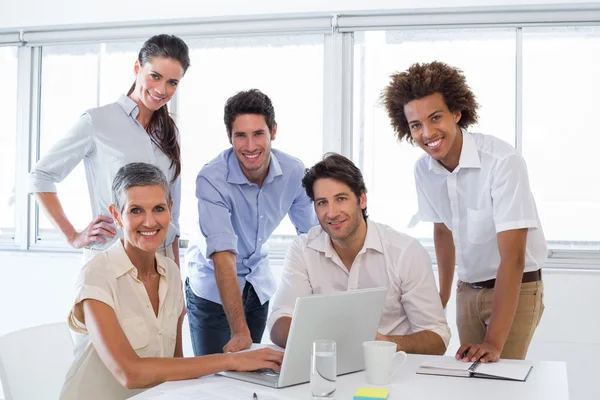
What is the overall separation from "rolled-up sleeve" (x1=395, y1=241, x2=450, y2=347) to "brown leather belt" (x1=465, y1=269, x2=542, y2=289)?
0.77 feet

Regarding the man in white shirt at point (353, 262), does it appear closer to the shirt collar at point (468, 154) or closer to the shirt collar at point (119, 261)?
the shirt collar at point (468, 154)

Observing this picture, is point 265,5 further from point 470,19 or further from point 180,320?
point 180,320

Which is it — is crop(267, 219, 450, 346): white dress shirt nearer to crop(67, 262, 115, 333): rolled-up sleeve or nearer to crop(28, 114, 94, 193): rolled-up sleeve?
crop(67, 262, 115, 333): rolled-up sleeve

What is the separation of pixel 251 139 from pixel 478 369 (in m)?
1.14

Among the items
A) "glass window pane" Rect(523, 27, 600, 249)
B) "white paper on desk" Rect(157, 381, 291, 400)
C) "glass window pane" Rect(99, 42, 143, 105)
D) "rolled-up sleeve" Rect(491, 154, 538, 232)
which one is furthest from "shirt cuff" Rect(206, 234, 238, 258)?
"glass window pane" Rect(99, 42, 143, 105)

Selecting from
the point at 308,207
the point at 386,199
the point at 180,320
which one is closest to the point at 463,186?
the point at 308,207

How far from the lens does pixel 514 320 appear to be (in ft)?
7.57

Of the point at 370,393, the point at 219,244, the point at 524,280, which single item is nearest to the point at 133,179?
the point at 219,244

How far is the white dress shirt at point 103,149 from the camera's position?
101 inches

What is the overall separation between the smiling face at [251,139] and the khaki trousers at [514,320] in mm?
869

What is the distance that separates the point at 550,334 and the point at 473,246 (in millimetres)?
1506

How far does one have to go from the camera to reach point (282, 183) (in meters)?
2.73

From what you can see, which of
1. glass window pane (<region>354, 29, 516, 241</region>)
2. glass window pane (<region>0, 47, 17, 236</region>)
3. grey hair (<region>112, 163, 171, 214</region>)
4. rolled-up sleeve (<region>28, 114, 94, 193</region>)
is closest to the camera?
grey hair (<region>112, 163, 171, 214</region>)

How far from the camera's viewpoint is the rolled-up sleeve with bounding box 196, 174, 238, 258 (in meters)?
2.49
